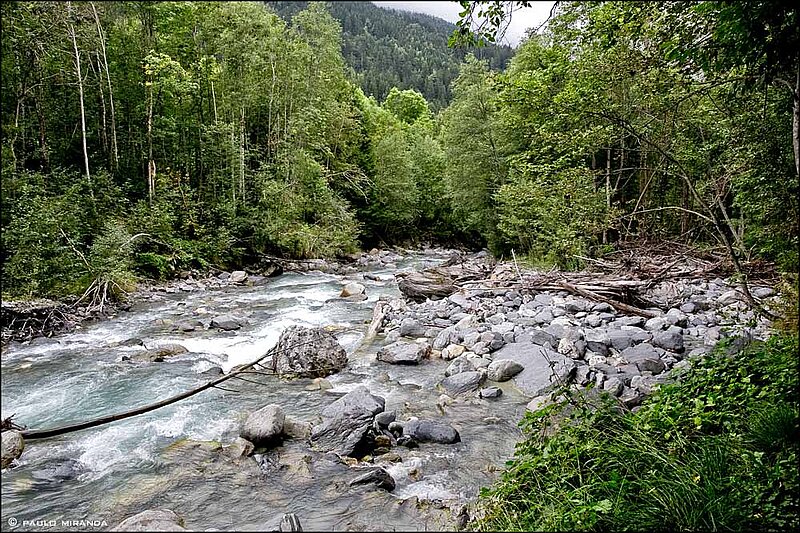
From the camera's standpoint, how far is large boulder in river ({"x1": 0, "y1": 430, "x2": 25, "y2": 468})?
449 centimetres

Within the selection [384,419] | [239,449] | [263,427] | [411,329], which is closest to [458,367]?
[384,419]

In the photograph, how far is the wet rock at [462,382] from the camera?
277 inches

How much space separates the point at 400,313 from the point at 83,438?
744cm

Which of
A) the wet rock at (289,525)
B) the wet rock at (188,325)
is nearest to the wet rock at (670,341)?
the wet rock at (289,525)

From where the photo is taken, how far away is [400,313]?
11945mm

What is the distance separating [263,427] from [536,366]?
159 inches

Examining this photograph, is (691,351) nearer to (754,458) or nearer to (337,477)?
(754,458)

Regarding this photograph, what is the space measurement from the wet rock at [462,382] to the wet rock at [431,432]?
1.41 meters

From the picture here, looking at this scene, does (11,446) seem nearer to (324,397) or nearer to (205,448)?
(205,448)

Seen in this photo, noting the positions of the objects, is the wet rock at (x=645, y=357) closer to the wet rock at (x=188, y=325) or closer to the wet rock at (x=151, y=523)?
the wet rock at (x=151, y=523)

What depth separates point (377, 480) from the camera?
4.39 meters

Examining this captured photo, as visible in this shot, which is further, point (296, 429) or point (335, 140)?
point (335, 140)

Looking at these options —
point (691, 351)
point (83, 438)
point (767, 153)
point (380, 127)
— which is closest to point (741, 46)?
point (767, 153)

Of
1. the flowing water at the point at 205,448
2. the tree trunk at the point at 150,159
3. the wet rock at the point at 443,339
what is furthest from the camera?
the tree trunk at the point at 150,159
